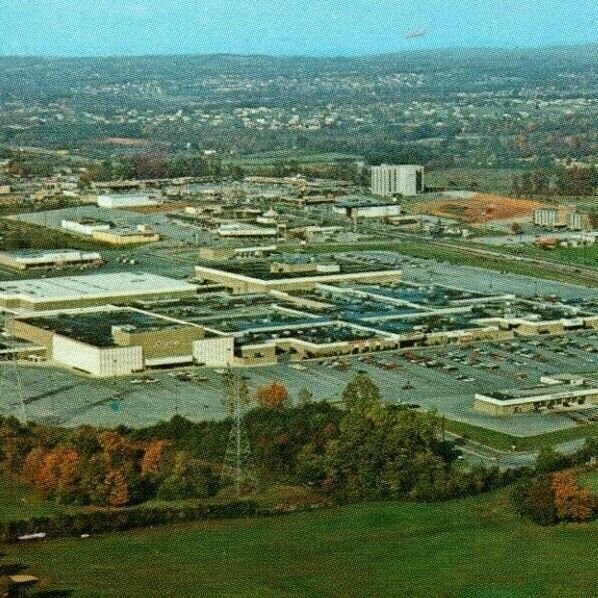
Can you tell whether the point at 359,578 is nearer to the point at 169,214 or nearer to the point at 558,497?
the point at 558,497

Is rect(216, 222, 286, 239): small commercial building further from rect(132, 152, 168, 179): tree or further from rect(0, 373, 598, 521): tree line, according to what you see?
rect(0, 373, 598, 521): tree line

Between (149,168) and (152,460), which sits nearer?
(152,460)

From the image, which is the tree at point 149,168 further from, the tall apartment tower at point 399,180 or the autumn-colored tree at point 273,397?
the autumn-colored tree at point 273,397

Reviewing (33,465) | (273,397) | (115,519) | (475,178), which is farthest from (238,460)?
(475,178)

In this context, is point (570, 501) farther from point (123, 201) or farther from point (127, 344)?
point (123, 201)

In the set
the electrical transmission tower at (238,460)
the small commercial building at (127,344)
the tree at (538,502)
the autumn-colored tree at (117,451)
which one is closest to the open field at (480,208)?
the small commercial building at (127,344)

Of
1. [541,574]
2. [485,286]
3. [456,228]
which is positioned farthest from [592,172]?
[541,574]
